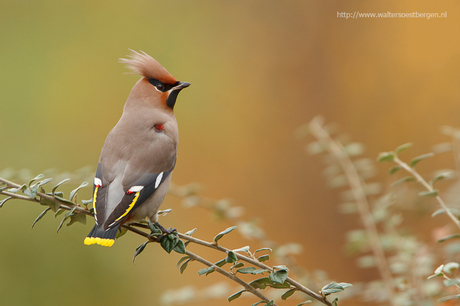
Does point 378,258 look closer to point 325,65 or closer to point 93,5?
point 325,65

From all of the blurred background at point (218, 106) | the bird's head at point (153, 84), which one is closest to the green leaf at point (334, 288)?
the bird's head at point (153, 84)

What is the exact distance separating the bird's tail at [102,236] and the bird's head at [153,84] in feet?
2.33

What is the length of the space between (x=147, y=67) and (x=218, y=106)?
2.83 metres

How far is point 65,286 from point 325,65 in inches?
108

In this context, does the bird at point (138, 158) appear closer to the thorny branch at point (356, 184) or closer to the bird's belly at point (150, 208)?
the bird's belly at point (150, 208)

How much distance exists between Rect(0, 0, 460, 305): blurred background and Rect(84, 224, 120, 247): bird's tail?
2.41 m

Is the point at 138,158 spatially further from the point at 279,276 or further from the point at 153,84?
the point at 279,276

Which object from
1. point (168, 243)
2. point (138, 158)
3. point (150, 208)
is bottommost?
point (168, 243)

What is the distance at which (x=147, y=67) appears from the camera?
1.96 m

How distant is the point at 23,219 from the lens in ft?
12.3

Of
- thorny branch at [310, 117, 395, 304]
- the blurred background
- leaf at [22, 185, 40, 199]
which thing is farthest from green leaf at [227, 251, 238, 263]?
the blurred background

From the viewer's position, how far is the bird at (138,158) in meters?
1.46

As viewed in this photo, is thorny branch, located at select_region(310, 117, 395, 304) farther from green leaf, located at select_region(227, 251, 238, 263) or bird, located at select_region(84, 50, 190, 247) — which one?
green leaf, located at select_region(227, 251, 238, 263)

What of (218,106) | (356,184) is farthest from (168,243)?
(218,106)
